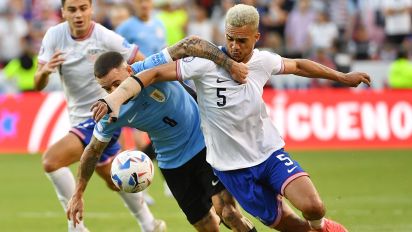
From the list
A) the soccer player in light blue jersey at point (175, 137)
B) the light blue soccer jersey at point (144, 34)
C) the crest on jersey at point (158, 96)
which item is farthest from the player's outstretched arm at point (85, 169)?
the light blue soccer jersey at point (144, 34)

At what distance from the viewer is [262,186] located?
867cm

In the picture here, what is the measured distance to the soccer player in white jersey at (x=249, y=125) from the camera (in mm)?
8375

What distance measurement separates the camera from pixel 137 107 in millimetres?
8984

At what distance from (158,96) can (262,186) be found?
1.29 meters

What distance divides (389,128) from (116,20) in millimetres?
5769

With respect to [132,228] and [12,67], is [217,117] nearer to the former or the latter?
[132,228]

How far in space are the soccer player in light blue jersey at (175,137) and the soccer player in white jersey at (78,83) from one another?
3.99 ft

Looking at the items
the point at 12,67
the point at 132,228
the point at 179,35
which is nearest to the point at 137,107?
the point at 132,228

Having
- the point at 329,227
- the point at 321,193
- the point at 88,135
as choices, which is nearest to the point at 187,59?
the point at 329,227

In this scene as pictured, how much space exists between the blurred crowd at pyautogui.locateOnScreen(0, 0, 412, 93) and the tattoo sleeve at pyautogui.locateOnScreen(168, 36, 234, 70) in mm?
13271

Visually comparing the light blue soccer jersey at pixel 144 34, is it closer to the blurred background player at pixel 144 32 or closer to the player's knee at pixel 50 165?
the blurred background player at pixel 144 32

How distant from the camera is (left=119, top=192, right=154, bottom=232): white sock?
412 inches

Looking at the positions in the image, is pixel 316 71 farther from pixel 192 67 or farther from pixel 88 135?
pixel 88 135

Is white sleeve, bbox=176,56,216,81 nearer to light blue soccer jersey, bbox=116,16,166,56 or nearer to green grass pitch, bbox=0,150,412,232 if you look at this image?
green grass pitch, bbox=0,150,412,232
